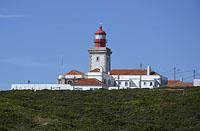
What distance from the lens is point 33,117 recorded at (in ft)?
98.1

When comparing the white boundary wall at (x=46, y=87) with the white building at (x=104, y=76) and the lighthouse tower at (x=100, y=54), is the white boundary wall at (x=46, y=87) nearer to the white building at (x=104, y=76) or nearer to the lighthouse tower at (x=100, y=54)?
the white building at (x=104, y=76)

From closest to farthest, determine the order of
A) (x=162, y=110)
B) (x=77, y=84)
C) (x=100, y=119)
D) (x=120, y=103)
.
→ 1. (x=100, y=119)
2. (x=162, y=110)
3. (x=120, y=103)
4. (x=77, y=84)

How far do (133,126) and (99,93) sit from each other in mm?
19116

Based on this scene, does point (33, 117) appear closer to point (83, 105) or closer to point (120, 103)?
point (83, 105)

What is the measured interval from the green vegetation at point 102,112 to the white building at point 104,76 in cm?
2315

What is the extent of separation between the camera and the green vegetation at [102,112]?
95.5ft

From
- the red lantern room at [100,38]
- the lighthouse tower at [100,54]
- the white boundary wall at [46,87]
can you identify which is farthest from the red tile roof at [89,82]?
the red lantern room at [100,38]

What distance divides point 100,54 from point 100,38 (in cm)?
291

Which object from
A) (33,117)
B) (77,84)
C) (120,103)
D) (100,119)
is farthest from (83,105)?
(77,84)

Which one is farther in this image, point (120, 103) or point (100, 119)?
point (120, 103)

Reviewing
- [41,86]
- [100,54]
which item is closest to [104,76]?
[100,54]

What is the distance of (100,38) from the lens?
268 ft

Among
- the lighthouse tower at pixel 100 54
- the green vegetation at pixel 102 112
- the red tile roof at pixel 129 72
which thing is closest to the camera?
the green vegetation at pixel 102 112

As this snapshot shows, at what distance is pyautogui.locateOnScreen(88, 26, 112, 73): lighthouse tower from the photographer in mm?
79688
